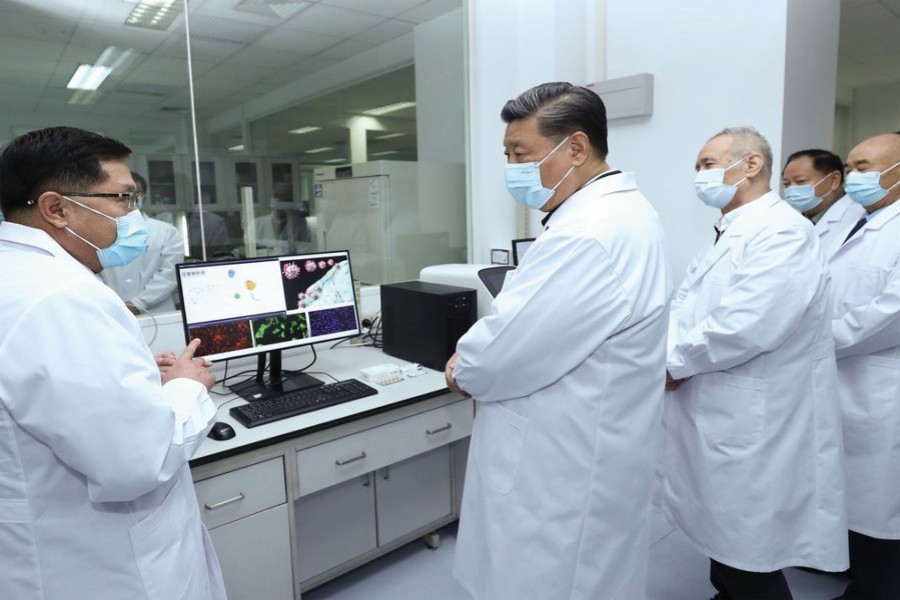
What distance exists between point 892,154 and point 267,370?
7.65 feet

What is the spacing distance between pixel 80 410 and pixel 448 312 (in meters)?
1.35

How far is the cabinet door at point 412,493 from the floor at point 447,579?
11 cm

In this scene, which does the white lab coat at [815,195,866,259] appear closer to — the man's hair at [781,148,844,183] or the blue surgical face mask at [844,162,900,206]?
the man's hair at [781,148,844,183]

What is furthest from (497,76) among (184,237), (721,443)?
(721,443)

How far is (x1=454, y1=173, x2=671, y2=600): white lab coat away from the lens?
45.4 inches

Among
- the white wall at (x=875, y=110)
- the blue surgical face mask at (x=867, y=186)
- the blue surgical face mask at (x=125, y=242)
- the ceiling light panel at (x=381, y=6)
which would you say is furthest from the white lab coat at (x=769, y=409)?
the white wall at (x=875, y=110)

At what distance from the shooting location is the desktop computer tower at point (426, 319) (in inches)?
82.2

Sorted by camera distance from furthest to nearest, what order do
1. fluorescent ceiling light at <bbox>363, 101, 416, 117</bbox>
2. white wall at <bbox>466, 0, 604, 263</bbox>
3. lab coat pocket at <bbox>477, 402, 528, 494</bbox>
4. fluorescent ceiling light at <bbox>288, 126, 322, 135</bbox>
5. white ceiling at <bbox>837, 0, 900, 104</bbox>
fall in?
1. white ceiling at <bbox>837, 0, 900, 104</bbox>
2. fluorescent ceiling light at <bbox>363, 101, 416, 117</bbox>
3. fluorescent ceiling light at <bbox>288, 126, 322, 135</bbox>
4. white wall at <bbox>466, 0, 604, 263</bbox>
5. lab coat pocket at <bbox>477, 402, 528, 494</bbox>

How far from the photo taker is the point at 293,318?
6.22 feet

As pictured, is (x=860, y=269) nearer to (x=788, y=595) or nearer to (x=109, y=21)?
(x=788, y=595)

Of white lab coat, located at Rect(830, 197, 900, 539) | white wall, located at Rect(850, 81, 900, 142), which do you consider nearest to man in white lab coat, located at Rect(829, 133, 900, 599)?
white lab coat, located at Rect(830, 197, 900, 539)

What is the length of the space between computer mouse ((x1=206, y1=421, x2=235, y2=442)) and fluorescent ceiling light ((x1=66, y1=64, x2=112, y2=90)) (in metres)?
1.51

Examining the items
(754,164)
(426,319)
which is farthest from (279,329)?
(754,164)

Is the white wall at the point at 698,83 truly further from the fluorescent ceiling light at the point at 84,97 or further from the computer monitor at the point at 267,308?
the fluorescent ceiling light at the point at 84,97
